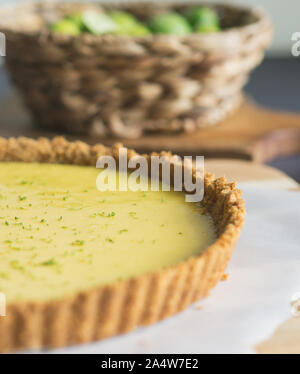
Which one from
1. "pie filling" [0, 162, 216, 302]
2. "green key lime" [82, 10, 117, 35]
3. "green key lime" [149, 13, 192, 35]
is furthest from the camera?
"green key lime" [149, 13, 192, 35]

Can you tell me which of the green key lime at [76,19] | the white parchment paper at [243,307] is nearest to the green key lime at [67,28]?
the green key lime at [76,19]

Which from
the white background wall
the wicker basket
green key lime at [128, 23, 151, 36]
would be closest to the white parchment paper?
the wicker basket

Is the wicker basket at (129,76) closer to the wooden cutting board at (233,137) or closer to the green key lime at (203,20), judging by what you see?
the wooden cutting board at (233,137)

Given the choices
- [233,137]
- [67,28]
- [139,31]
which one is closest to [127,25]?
[139,31]

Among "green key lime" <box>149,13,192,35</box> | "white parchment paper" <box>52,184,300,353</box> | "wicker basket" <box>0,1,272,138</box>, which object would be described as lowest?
"white parchment paper" <box>52,184,300,353</box>

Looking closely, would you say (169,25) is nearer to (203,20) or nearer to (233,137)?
(203,20)

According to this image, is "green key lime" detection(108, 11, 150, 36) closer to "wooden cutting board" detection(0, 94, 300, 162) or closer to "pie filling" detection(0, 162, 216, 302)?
"wooden cutting board" detection(0, 94, 300, 162)
